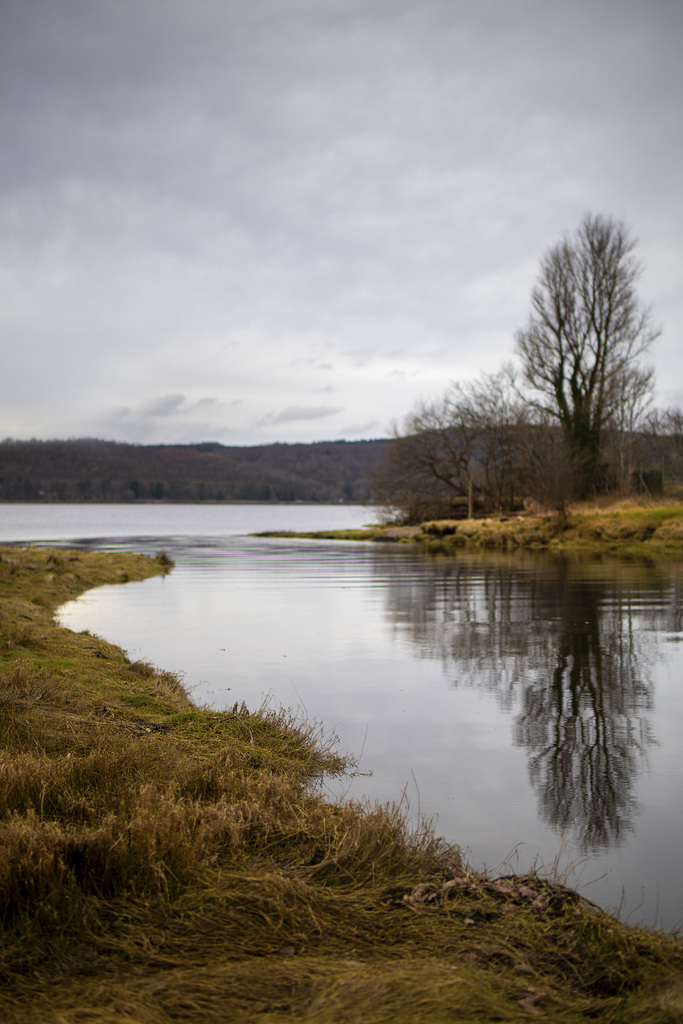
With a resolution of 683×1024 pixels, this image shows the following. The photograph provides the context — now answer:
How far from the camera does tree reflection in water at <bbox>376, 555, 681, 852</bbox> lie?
18.4ft

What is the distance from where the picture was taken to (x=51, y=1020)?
265cm

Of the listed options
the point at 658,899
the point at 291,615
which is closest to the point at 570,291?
the point at 291,615

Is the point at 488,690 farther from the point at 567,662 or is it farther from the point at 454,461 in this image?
the point at 454,461

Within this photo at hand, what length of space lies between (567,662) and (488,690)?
1.83m

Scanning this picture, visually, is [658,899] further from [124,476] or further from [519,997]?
[124,476]

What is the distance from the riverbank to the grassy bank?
29.6 metres

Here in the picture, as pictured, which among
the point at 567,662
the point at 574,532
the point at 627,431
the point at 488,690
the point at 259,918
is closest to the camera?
the point at 259,918

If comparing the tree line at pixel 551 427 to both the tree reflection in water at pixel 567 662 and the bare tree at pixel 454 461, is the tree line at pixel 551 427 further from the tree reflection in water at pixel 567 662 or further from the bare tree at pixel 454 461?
the tree reflection in water at pixel 567 662

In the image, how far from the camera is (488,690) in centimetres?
863

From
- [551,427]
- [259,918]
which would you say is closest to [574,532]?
[551,427]

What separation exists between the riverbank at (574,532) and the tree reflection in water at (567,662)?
1159cm

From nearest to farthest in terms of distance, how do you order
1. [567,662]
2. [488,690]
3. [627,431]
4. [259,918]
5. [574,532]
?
[259,918] < [488,690] < [567,662] < [574,532] < [627,431]

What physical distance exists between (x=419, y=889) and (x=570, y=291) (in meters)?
43.7

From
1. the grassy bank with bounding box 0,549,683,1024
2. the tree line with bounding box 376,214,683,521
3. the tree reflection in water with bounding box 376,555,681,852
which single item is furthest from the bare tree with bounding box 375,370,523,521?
the grassy bank with bounding box 0,549,683,1024
